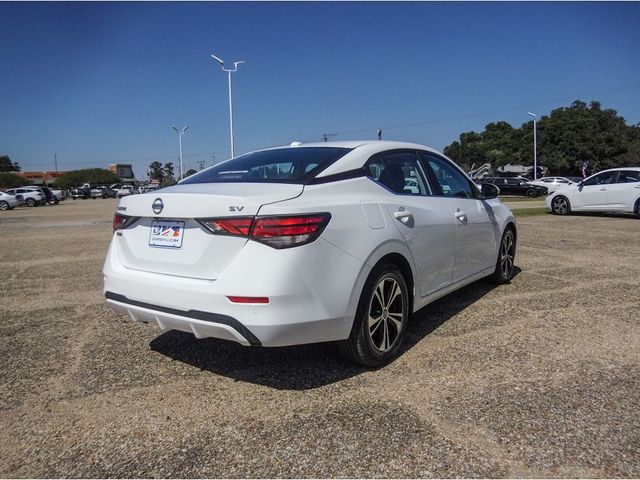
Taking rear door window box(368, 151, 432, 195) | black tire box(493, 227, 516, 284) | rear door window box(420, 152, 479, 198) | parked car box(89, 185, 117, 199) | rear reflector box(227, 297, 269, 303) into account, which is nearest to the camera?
rear reflector box(227, 297, 269, 303)

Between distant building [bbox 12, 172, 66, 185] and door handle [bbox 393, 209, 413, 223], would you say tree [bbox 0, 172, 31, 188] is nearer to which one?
distant building [bbox 12, 172, 66, 185]

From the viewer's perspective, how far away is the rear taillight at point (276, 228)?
2.60 metres

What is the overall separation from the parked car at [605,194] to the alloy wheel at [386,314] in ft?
43.9

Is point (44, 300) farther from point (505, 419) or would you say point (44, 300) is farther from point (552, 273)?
point (552, 273)

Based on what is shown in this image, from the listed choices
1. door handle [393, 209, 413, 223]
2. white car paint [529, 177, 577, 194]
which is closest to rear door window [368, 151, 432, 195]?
door handle [393, 209, 413, 223]

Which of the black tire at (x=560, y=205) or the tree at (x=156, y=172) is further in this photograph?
the tree at (x=156, y=172)

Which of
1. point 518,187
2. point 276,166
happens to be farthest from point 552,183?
point 276,166

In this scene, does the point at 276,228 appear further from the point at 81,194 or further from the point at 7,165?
the point at 7,165

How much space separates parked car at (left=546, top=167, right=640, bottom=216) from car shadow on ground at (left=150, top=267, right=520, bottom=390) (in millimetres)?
12446

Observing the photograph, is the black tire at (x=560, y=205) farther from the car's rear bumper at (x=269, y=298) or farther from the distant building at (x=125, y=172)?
the distant building at (x=125, y=172)

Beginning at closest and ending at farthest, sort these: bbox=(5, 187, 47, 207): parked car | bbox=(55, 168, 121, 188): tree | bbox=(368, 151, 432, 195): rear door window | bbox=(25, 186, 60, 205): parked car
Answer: bbox=(368, 151, 432, 195): rear door window
bbox=(5, 187, 47, 207): parked car
bbox=(25, 186, 60, 205): parked car
bbox=(55, 168, 121, 188): tree

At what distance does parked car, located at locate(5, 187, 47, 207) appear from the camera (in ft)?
122

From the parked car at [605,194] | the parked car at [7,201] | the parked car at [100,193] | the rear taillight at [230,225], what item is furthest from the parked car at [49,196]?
the rear taillight at [230,225]

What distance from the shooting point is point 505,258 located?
5609 mm
